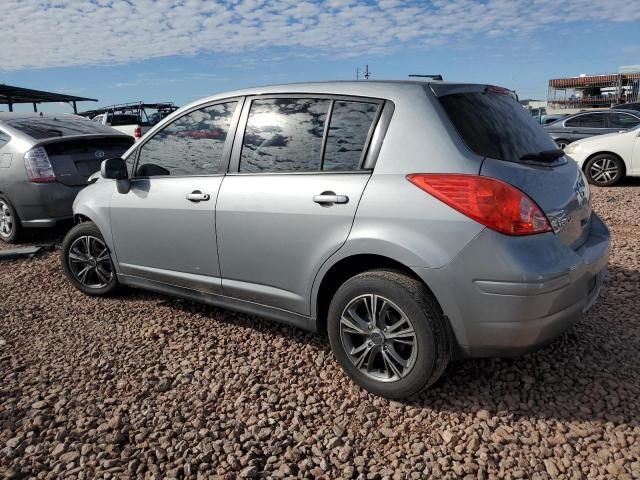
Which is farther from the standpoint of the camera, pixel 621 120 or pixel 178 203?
pixel 621 120

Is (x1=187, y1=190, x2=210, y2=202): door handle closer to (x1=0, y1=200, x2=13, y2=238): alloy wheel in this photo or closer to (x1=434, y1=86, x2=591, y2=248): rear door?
(x1=434, y1=86, x2=591, y2=248): rear door

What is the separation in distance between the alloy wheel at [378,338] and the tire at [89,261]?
7.75 feet

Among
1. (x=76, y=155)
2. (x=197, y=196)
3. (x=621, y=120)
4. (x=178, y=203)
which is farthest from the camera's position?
(x=621, y=120)

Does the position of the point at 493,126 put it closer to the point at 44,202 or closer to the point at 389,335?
the point at 389,335

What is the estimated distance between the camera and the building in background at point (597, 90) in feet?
168

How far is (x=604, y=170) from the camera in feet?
30.6

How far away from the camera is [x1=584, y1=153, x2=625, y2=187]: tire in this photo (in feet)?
30.2

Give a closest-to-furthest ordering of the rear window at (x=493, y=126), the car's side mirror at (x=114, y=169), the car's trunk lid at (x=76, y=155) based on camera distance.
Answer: the rear window at (x=493, y=126), the car's side mirror at (x=114, y=169), the car's trunk lid at (x=76, y=155)

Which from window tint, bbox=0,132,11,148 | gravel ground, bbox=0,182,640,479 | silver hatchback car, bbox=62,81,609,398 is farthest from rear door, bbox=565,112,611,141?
window tint, bbox=0,132,11,148

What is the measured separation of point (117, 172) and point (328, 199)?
1.87m

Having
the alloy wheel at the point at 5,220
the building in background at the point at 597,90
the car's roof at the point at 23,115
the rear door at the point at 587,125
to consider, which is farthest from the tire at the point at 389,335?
the building in background at the point at 597,90

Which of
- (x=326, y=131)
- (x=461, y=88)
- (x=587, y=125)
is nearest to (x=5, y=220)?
(x=326, y=131)

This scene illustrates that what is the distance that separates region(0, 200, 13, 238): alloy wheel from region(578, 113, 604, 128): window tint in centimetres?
1175

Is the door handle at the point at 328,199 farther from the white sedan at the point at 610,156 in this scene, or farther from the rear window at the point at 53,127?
the white sedan at the point at 610,156
